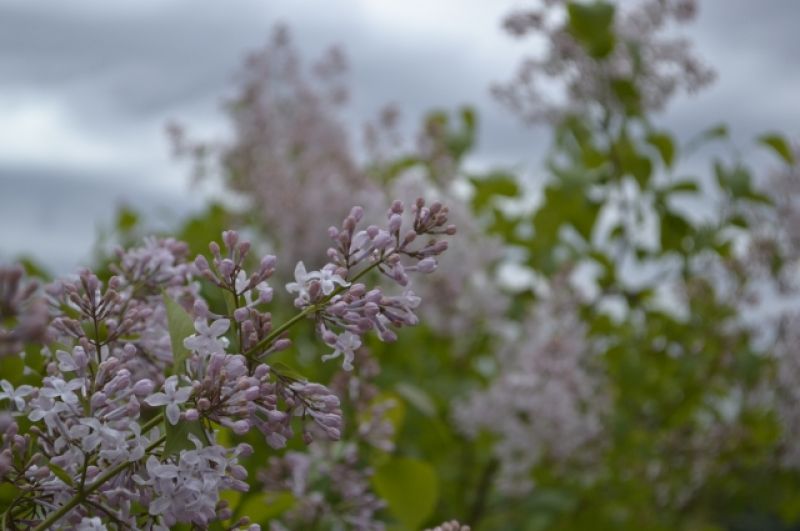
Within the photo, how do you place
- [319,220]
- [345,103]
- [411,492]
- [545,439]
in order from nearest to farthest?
1. [411,492]
2. [545,439]
3. [319,220]
4. [345,103]

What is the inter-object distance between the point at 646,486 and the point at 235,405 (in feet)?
9.41

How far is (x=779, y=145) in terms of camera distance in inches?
123

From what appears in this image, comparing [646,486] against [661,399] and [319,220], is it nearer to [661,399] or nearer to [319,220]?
[661,399]

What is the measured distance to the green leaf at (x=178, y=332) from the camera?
0.82m

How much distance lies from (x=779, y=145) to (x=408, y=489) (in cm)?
207

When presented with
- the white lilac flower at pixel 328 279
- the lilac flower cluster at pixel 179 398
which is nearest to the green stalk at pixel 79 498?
the lilac flower cluster at pixel 179 398

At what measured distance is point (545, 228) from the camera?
2879mm

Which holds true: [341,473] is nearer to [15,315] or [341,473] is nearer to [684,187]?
[15,315]

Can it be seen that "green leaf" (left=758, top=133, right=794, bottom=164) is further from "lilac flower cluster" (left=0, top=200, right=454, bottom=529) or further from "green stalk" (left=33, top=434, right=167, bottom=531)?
"green stalk" (left=33, top=434, right=167, bottom=531)

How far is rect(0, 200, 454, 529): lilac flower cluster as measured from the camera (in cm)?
77

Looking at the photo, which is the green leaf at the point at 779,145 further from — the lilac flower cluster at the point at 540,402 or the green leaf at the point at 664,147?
the lilac flower cluster at the point at 540,402

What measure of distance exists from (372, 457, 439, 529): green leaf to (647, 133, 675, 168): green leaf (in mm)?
1642

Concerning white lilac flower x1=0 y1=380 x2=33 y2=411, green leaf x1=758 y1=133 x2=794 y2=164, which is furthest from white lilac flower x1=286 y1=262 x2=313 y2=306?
green leaf x1=758 y1=133 x2=794 y2=164

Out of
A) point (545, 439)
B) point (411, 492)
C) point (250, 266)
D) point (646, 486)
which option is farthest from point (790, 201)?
point (411, 492)
